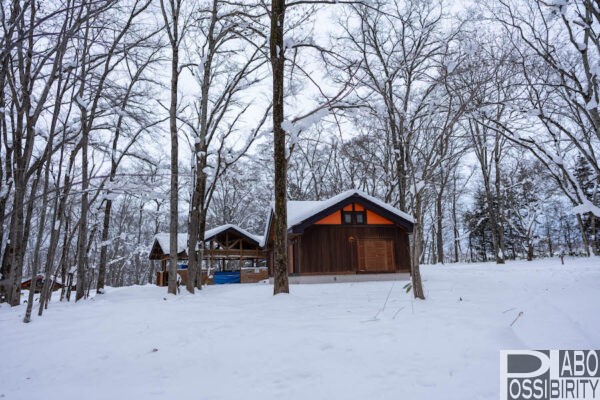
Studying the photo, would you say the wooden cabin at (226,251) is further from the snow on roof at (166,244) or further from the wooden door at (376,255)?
the wooden door at (376,255)

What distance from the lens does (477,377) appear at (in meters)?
3.20

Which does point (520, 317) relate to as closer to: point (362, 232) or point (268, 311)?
point (268, 311)

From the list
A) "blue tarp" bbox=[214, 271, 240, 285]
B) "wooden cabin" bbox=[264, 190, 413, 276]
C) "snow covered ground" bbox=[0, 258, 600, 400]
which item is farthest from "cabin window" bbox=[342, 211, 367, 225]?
"snow covered ground" bbox=[0, 258, 600, 400]

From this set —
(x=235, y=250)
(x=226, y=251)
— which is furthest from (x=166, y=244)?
(x=235, y=250)

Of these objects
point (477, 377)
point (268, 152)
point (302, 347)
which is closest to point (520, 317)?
point (477, 377)

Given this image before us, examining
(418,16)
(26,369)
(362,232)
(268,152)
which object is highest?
(418,16)

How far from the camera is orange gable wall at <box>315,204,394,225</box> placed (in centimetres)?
1750

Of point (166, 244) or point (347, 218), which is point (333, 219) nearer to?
point (347, 218)

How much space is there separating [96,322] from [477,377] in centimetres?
555

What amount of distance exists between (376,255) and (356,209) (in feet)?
7.98

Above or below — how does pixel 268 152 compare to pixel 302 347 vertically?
above

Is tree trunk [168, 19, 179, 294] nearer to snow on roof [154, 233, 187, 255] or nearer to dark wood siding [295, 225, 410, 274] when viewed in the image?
dark wood siding [295, 225, 410, 274]

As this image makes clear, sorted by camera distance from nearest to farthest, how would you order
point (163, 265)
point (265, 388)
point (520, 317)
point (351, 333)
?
point (265, 388) → point (351, 333) → point (520, 317) → point (163, 265)

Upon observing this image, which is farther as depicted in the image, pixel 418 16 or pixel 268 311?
pixel 418 16
